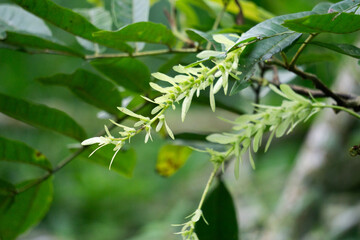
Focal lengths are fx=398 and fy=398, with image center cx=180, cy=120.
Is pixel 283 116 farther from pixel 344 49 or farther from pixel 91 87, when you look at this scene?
pixel 91 87

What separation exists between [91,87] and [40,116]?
7 centimetres

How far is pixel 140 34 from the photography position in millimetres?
389

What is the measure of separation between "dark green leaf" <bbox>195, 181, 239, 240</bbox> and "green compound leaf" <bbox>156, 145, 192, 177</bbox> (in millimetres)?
89

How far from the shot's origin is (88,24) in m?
0.41

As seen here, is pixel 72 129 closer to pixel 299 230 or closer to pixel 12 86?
pixel 299 230

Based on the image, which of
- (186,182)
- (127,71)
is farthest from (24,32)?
(186,182)

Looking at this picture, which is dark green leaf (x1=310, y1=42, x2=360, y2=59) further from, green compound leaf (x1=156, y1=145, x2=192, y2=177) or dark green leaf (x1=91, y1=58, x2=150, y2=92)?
green compound leaf (x1=156, y1=145, x2=192, y2=177)

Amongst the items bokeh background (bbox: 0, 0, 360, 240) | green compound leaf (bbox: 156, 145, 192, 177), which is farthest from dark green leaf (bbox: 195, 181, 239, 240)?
bokeh background (bbox: 0, 0, 360, 240)

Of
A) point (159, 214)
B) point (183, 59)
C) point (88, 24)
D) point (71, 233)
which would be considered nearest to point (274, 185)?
point (159, 214)

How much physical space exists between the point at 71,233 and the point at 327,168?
1.15 metres

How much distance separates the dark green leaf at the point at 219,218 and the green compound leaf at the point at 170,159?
0.29 ft

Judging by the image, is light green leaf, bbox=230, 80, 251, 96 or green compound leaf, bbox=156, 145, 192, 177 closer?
light green leaf, bbox=230, 80, 251, 96

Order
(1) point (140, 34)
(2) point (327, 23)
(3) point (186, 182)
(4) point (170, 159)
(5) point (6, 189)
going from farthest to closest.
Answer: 1. (3) point (186, 182)
2. (4) point (170, 159)
3. (5) point (6, 189)
4. (1) point (140, 34)
5. (2) point (327, 23)

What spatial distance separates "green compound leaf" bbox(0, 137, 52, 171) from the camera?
1.55ft
